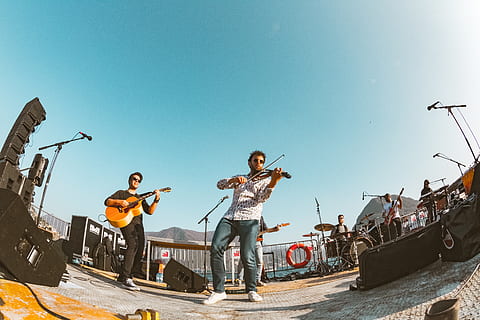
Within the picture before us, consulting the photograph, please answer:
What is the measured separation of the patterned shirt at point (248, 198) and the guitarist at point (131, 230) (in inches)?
72.0

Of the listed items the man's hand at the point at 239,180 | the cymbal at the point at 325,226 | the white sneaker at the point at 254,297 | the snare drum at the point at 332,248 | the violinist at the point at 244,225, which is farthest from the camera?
the cymbal at the point at 325,226

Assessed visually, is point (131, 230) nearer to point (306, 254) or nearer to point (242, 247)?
point (242, 247)

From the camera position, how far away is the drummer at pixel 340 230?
7931 millimetres

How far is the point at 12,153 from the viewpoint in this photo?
11.2ft

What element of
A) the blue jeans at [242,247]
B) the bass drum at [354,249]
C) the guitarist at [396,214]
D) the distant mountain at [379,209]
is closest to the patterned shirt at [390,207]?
the guitarist at [396,214]

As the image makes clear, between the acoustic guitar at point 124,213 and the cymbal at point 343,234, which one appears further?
the cymbal at point 343,234

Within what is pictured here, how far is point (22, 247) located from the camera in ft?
5.87

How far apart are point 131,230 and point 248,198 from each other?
85.1 inches

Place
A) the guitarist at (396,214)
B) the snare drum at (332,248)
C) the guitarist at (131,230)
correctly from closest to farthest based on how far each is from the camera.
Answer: the guitarist at (131,230)
the guitarist at (396,214)
the snare drum at (332,248)

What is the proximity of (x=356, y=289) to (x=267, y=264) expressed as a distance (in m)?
8.11

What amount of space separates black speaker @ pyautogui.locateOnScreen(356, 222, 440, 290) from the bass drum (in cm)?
579

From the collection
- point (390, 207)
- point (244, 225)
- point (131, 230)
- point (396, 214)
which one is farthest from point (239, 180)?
point (390, 207)

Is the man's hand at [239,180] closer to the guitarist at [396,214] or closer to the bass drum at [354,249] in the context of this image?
the bass drum at [354,249]

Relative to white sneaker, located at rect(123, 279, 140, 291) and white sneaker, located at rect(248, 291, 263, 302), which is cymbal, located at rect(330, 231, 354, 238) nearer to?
white sneaker, located at rect(248, 291, 263, 302)
